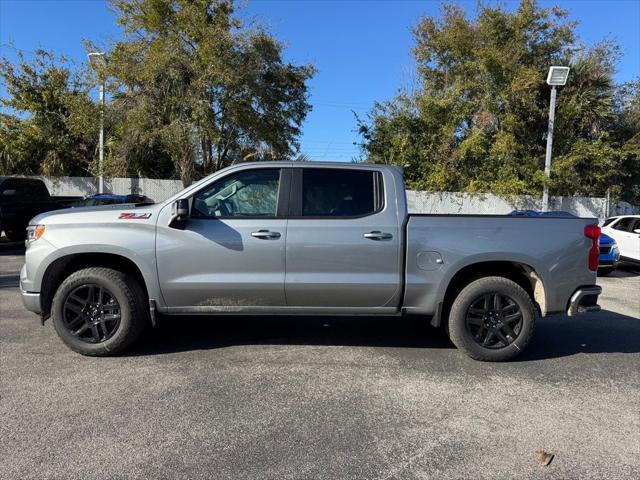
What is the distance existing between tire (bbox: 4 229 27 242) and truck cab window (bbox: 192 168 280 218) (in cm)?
1141

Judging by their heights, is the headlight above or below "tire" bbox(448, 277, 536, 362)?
above

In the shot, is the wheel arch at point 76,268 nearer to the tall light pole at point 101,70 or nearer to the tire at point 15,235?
the tire at point 15,235

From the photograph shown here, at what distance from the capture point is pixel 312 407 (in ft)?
12.8

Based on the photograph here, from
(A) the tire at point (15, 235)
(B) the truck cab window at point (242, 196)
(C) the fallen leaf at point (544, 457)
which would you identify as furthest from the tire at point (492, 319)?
(A) the tire at point (15, 235)

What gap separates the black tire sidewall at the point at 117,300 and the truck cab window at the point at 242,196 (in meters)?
1.01

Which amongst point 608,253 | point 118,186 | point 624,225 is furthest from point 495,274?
point 118,186

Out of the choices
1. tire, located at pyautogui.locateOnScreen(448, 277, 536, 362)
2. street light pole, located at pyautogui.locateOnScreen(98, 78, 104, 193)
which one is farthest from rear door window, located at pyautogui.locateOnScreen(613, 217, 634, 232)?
street light pole, located at pyautogui.locateOnScreen(98, 78, 104, 193)

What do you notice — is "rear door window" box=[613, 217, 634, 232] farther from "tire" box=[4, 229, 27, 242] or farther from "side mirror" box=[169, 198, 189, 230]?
"tire" box=[4, 229, 27, 242]

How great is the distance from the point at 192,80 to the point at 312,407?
16452 mm

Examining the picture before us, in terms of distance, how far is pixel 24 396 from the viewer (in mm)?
3994

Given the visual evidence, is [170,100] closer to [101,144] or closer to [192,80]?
[192,80]

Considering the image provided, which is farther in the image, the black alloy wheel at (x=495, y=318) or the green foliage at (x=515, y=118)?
the green foliage at (x=515, y=118)

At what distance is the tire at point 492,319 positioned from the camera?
4902 millimetres

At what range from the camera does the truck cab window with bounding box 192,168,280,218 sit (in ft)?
16.0
